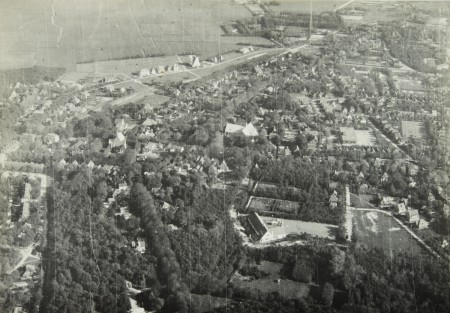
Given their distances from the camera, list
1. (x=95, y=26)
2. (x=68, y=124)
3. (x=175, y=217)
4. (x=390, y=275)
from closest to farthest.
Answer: (x=390, y=275)
(x=175, y=217)
(x=68, y=124)
(x=95, y=26)

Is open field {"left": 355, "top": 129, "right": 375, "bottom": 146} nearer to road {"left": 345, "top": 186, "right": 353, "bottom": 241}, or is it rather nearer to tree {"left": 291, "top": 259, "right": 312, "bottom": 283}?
road {"left": 345, "top": 186, "right": 353, "bottom": 241}

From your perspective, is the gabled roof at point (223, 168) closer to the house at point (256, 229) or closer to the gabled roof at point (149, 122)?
the house at point (256, 229)

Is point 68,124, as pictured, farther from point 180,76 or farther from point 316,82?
point 316,82

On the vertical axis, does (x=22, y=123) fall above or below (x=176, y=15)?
below

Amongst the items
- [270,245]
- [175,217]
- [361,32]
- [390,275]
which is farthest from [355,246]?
[361,32]

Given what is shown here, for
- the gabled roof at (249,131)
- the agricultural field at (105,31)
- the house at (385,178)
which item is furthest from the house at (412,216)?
the agricultural field at (105,31)

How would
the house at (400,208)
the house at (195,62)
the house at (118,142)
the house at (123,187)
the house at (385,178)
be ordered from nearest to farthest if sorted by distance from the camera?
the house at (400,208)
the house at (123,187)
the house at (385,178)
the house at (118,142)
the house at (195,62)

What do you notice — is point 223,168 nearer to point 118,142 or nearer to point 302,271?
point 118,142
